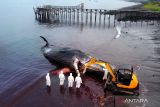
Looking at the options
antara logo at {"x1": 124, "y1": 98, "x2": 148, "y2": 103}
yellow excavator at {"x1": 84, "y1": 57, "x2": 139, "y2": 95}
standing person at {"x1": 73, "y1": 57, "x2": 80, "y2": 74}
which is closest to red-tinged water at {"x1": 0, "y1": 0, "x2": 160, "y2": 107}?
antara logo at {"x1": 124, "y1": 98, "x2": 148, "y2": 103}

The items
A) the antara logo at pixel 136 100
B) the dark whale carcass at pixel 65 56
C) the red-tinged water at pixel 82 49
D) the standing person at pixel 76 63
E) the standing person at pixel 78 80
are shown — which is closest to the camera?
the antara logo at pixel 136 100

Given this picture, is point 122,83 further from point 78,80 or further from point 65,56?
point 65,56

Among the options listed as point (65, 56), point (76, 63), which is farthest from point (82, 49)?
point (76, 63)

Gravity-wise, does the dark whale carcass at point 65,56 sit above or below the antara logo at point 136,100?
above

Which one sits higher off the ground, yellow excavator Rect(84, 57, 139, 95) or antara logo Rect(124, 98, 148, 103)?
yellow excavator Rect(84, 57, 139, 95)

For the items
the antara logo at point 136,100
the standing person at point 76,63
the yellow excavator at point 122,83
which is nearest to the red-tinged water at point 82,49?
the antara logo at point 136,100

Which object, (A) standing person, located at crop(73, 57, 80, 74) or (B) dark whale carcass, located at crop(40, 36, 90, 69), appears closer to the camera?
(A) standing person, located at crop(73, 57, 80, 74)

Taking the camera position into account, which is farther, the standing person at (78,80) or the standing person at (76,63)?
the standing person at (76,63)

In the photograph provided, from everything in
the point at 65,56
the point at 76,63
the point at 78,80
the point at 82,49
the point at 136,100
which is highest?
the point at 65,56

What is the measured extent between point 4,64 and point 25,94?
11512mm

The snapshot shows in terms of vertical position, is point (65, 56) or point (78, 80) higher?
point (65, 56)

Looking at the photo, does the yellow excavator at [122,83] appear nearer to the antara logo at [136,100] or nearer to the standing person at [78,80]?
the antara logo at [136,100]

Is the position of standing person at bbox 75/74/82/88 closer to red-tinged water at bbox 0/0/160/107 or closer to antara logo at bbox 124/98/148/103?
red-tinged water at bbox 0/0/160/107

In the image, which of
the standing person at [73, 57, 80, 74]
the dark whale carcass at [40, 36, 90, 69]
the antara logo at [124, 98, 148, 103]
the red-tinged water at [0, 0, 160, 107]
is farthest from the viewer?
the dark whale carcass at [40, 36, 90, 69]
